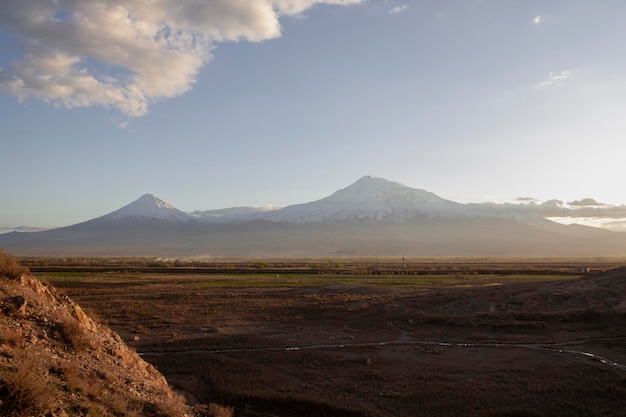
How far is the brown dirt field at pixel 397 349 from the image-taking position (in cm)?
1384

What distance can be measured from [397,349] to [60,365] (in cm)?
1346

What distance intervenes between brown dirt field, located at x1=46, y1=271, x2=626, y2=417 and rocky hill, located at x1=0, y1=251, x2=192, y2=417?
316 centimetres

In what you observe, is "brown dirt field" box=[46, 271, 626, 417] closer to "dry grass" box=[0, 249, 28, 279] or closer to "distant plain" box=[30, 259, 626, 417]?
"distant plain" box=[30, 259, 626, 417]

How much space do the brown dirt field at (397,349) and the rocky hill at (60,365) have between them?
3.16m

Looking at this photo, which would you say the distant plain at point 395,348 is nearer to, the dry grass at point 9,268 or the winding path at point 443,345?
the winding path at point 443,345

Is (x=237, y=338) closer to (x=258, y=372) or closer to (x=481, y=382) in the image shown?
(x=258, y=372)

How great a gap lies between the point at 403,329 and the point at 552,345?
642 cm

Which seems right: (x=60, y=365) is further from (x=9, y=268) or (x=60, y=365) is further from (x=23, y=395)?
(x=9, y=268)

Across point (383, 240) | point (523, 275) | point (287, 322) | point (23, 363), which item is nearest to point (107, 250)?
point (383, 240)

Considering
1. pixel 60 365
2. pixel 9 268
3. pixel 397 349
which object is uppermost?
pixel 9 268

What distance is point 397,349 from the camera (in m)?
19.4

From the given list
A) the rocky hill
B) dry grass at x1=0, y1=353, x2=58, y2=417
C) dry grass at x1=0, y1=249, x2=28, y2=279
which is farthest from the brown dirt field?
dry grass at x1=0, y1=353, x2=58, y2=417

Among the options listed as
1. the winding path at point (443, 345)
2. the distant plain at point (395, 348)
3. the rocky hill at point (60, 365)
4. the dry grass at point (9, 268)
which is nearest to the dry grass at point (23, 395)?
the rocky hill at point (60, 365)

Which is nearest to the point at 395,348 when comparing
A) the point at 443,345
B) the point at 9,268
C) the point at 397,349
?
the point at 397,349
